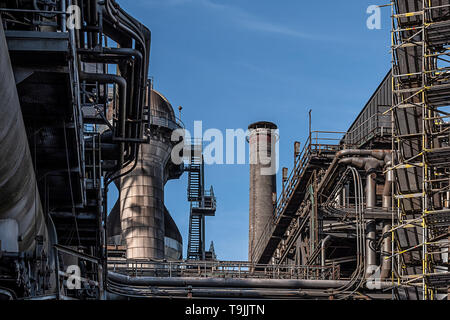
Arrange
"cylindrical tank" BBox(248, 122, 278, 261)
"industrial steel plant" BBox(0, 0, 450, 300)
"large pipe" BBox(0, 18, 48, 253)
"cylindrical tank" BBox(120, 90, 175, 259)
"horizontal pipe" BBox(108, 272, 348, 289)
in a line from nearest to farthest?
1. "large pipe" BBox(0, 18, 48, 253)
2. "industrial steel plant" BBox(0, 0, 450, 300)
3. "horizontal pipe" BBox(108, 272, 348, 289)
4. "cylindrical tank" BBox(120, 90, 175, 259)
5. "cylindrical tank" BBox(248, 122, 278, 261)

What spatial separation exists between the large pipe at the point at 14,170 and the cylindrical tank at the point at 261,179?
34.1 metres

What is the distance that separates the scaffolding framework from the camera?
78.4 feet

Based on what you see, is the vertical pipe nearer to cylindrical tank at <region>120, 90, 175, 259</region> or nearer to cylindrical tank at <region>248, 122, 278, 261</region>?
cylindrical tank at <region>120, 90, 175, 259</region>

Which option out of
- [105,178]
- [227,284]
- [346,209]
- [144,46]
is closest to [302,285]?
[227,284]

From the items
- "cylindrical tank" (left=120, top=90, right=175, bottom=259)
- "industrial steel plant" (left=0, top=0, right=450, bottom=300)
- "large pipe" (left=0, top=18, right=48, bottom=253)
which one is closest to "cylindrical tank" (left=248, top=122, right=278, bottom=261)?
"industrial steel plant" (left=0, top=0, right=450, bottom=300)

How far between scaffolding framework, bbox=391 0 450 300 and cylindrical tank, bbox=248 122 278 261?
22.1 m

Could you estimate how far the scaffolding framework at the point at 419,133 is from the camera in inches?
941

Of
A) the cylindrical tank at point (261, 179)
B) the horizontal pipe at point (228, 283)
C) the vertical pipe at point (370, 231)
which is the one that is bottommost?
the horizontal pipe at point (228, 283)

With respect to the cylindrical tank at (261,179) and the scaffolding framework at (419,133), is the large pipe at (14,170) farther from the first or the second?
the cylindrical tank at (261,179)

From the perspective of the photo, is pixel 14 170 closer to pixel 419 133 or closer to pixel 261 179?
pixel 419 133

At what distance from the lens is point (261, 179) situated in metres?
50.3

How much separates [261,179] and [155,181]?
10.4 metres

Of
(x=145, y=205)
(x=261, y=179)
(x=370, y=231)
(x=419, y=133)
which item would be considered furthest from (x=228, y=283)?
(x=261, y=179)

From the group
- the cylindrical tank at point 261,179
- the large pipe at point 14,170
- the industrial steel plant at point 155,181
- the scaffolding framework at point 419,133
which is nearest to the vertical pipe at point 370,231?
the industrial steel plant at point 155,181
